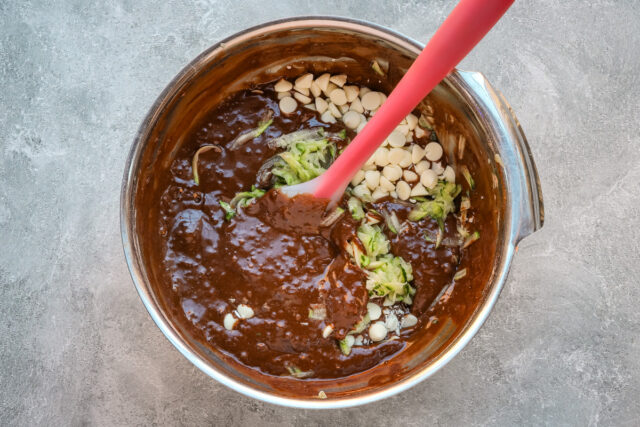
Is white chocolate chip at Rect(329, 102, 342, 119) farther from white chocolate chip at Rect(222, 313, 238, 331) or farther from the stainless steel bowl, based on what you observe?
white chocolate chip at Rect(222, 313, 238, 331)

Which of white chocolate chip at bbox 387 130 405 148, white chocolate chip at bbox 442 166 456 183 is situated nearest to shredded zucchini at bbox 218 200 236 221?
white chocolate chip at bbox 387 130 405 148

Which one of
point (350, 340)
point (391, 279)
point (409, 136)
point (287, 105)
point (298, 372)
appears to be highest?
point (409, 136)

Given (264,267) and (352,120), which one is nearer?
(264,267)

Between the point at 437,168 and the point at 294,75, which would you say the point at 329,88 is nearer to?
the point at 294,75

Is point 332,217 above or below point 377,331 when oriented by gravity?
above

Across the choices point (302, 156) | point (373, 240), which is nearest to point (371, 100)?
point (302, 156)

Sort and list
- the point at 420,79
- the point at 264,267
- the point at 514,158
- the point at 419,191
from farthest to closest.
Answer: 1. the point at 419,191
2. the point at 264,267
3. the point at 514,158
4. the point at 420,79

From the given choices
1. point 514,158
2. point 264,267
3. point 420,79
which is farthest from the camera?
point 264,267

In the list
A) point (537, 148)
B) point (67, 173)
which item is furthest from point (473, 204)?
point (67, 173)
